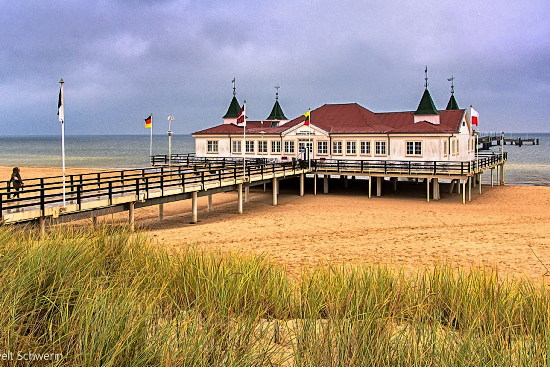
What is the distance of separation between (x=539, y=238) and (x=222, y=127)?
26.7 m

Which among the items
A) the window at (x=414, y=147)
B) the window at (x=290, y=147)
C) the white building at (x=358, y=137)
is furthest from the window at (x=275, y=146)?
the window at (x=414, y=147)

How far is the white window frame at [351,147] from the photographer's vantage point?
119 feet

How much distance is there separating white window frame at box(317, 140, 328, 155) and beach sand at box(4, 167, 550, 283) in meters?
3.52

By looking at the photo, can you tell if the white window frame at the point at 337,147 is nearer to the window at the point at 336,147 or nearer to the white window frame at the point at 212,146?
the window at the point at 336,147

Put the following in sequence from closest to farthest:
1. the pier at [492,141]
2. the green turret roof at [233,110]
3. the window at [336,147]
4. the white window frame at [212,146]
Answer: the window at [336,147] < the white window frame at [212,146] < the green turret roof at [233,110] < the pier at [492,141]

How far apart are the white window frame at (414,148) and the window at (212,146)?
47.8 feet

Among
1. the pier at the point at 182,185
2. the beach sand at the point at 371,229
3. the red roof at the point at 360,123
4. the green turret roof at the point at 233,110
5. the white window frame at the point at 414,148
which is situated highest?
the green turret roof at the point at 233,110

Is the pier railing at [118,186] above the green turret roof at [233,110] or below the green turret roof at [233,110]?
below

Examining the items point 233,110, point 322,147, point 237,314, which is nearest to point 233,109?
point 233,110

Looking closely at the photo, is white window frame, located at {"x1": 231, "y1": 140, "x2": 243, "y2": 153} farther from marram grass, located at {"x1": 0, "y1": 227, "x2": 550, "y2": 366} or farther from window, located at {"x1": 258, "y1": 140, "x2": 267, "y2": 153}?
marram grass, located at {"x1": 0, "y1": 227, "x2": 550, "y2": 366}

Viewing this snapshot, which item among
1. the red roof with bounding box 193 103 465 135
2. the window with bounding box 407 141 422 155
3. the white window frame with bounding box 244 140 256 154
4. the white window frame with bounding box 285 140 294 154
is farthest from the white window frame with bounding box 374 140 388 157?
the white window frame with bounding box 244 140 256 154

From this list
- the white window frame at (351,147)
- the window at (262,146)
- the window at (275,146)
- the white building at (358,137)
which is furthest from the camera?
the window at (262,146)

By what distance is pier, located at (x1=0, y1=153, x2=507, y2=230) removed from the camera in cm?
1647

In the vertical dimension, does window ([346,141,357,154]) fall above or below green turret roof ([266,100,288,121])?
below
